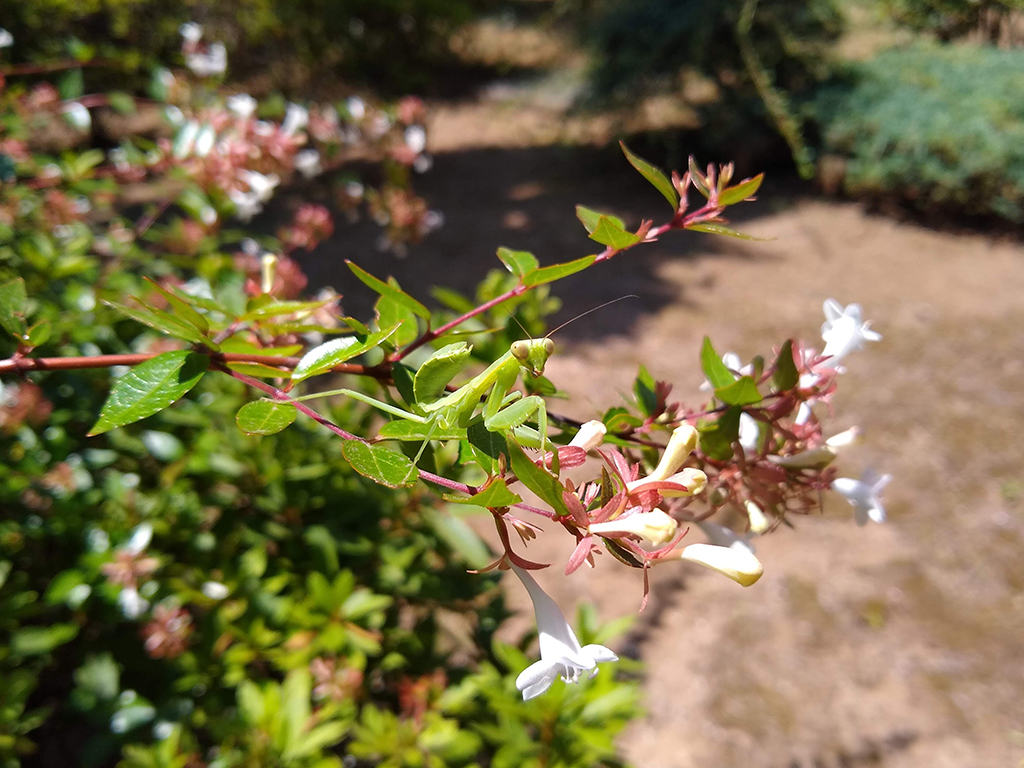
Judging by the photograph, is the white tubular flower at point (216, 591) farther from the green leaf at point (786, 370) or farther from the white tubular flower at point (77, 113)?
the green leaf at point (786, 370)

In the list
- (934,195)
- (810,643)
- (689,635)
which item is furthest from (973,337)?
(689,635)

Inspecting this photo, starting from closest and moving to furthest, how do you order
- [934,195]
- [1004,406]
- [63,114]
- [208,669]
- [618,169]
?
[208,669], [63,114], [1004,406], [934,195], [618,169]

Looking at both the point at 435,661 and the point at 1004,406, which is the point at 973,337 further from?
the point at 435,661

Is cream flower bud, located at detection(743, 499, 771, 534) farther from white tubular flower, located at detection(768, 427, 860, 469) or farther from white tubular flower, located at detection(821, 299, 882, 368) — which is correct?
white tubular flower, located at detection(821, 299, 882, 368)

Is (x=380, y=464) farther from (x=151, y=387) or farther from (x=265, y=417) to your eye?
(x=151, y=387)

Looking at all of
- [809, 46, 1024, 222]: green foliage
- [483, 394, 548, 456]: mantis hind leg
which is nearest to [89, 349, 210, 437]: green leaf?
[483, 394, 548, 456]: mantis hind leg

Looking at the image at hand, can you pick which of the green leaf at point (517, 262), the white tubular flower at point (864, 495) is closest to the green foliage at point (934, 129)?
the white tubular flower at point (864, 495)
